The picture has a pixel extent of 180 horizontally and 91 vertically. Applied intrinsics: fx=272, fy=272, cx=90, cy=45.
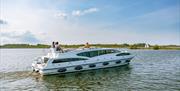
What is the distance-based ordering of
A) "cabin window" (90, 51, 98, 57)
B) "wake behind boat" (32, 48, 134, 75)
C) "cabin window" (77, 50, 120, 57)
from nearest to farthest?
"wake behind boat" (32, 48, 134, 75), "cabin window" (77, 50, 120, 57), "cabin window" (90, 51, 98, 57)

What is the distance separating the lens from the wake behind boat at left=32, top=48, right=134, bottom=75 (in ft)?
98.9

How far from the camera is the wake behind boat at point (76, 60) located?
30156 mm

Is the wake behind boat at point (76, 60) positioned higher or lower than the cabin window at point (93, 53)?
lower

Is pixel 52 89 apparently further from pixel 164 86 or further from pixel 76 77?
pixel 164 86

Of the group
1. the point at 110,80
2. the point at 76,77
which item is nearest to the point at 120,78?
the point at 110,80

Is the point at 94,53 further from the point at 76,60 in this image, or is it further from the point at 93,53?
the point at 76,60

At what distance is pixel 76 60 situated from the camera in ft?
105

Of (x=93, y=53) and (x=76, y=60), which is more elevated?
(x=93, y=53)

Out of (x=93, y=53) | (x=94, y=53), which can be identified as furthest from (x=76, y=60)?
(x=94, y=53)

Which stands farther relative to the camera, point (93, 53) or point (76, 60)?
point (93, 53)

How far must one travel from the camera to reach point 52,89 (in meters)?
22.8

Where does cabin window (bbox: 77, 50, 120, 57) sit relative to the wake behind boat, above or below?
above

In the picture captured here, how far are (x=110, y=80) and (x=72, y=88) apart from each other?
4849 mm

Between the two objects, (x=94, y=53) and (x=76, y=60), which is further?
(x=94, y=53)
